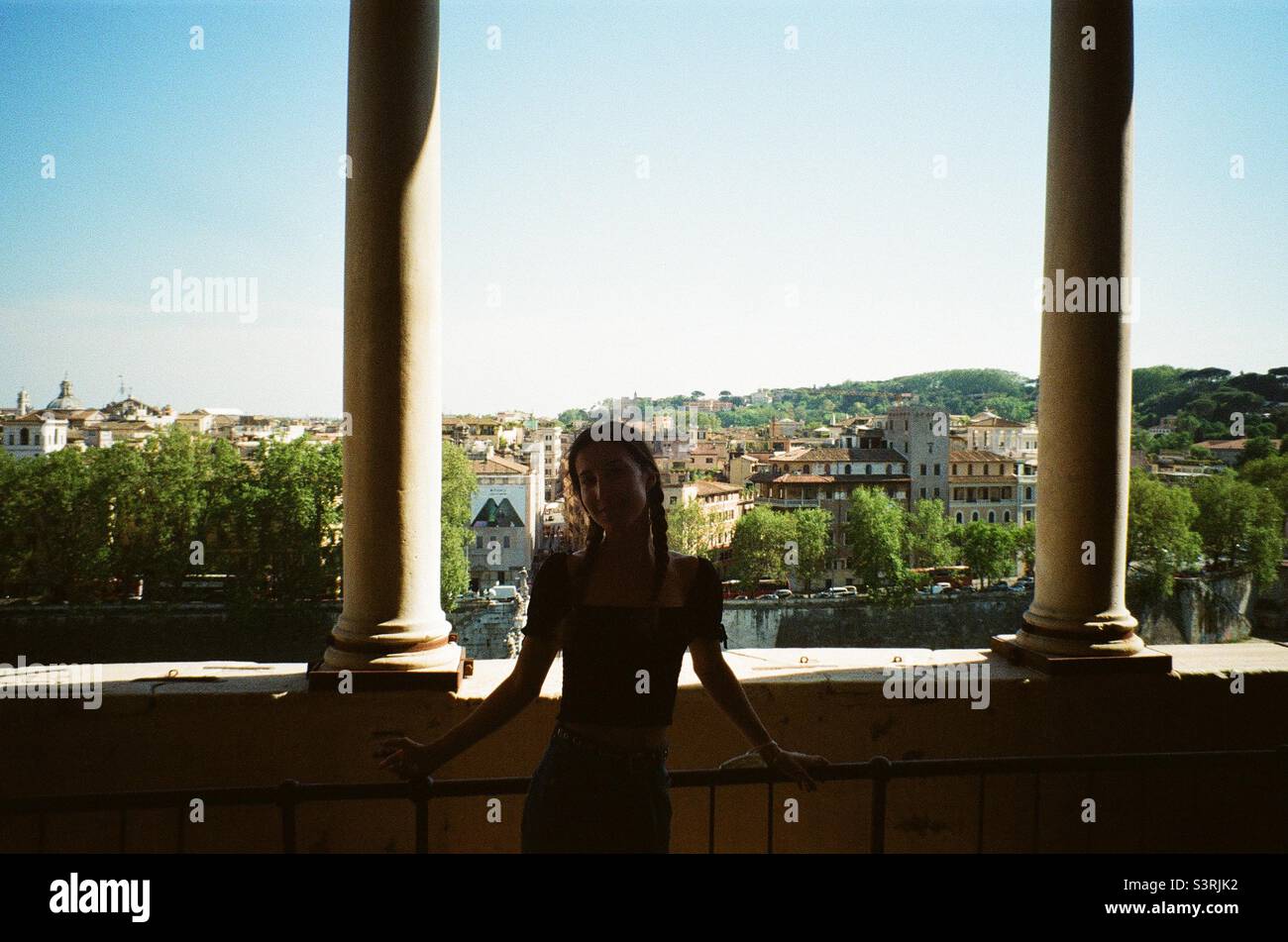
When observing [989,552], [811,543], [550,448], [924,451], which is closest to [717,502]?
[811,543]

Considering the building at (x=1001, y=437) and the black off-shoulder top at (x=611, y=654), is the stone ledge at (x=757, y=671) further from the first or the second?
the building at (x=1001, y=437)

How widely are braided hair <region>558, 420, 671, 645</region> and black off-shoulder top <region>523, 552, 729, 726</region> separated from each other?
0.15 ft

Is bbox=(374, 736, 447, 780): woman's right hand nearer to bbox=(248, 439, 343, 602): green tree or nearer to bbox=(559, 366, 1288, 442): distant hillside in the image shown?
bbox=(559, 366, 1288, 442): distant hillside

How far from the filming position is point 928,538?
74812 mm

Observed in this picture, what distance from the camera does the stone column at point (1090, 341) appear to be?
6.30 metres

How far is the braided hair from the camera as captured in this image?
3277mm

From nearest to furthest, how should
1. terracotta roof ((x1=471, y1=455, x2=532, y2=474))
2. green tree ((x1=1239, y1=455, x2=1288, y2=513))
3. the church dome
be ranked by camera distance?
green tree ((x1=1239, y1=455, x2=1288, y2=513)) → terracotta roof ((x1=471, y1=455, x2=532, y2=474)) → the church dome

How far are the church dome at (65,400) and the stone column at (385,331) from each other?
367ft

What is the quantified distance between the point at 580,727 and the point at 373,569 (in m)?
3.06

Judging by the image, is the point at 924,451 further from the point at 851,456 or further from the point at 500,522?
the point at 500,522

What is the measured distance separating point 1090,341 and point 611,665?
4.80 metres

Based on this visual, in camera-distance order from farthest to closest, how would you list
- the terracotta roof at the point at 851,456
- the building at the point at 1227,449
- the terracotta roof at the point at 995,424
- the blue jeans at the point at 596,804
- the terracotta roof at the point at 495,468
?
the terracotta roof at the point at 495,468
the terracotta roof at the point at 851,456
the terracotta roof at the point at 995,424
the building at the point at 1227,449
the blue jeans at the point at 596,804

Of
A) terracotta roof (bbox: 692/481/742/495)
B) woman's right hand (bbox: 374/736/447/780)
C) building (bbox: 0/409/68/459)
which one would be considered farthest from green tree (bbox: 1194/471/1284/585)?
building (bbox: 0/409/68/459)

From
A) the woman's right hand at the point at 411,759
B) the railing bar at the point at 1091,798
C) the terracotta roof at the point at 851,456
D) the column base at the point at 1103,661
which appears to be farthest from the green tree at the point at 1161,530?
the woman's right hand at the point at 411,759
